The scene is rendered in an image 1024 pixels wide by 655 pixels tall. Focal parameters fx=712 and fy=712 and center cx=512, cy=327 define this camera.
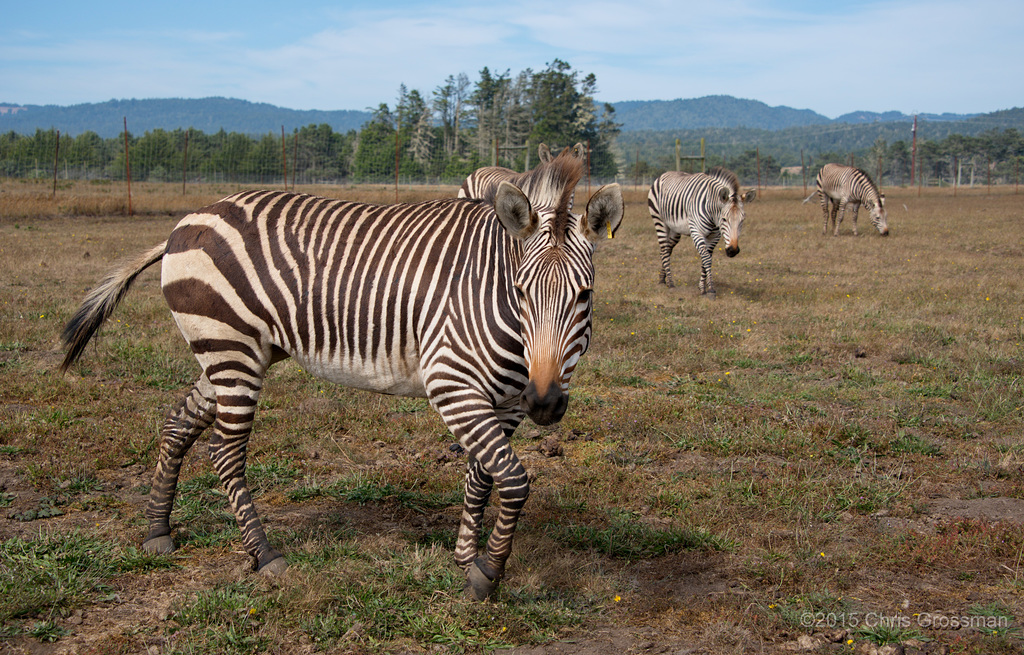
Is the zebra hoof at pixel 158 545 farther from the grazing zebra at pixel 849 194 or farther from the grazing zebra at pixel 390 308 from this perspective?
the grazing zebra at pixel 849 194

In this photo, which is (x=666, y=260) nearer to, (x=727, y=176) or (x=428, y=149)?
(x=727, y=176)

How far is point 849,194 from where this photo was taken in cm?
2320

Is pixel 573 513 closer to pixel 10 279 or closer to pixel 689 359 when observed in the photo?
pixel 689 359

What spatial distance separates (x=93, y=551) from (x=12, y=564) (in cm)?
39

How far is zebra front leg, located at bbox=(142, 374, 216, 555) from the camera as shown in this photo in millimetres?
4367

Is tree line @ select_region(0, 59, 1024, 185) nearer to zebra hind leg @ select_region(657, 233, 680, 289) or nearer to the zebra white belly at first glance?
zebra hind leg @ select_region(657, 233, 680, 289)

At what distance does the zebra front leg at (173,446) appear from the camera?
4367mm

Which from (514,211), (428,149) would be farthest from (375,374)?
(428,149)

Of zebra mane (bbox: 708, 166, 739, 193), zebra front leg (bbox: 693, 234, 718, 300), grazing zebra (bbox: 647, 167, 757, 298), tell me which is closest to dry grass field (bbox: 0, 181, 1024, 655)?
zebra front leg (bbox: 693, 234, 718, 300)

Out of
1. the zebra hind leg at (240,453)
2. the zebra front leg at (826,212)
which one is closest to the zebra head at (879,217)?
the zebra front leg at (826,212)

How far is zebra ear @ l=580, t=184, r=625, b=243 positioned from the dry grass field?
1.95m

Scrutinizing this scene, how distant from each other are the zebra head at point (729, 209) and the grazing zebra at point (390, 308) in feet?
31.2

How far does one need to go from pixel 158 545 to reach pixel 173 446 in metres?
0.59

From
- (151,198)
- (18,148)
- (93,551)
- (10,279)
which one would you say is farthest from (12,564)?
(18,148)
